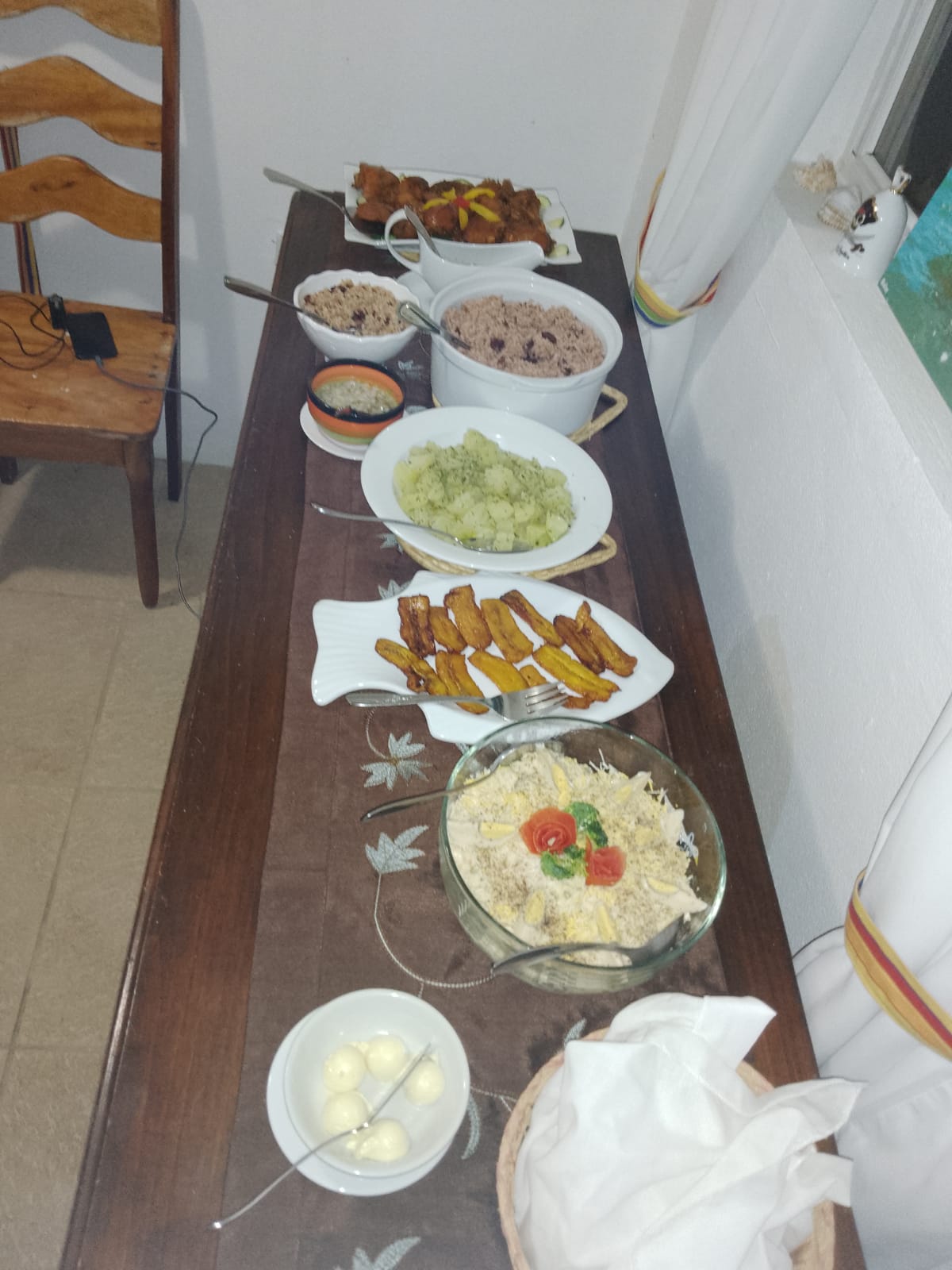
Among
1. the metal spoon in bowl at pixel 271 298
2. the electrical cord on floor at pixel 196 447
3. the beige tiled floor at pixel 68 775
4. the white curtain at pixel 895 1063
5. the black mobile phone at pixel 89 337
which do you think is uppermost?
the metal spoon in bowl at pixel 271 298

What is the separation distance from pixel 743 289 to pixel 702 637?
28.4 inches

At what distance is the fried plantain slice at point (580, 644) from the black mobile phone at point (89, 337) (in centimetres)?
129

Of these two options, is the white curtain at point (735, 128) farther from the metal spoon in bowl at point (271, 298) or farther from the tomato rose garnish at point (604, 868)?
the tomato rose garnish at point (604, 868)

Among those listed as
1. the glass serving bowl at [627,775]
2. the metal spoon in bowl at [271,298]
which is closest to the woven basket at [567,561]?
the glass serving bowl at [627,775]

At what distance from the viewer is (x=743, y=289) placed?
1.50 meters

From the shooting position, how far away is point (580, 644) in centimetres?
100

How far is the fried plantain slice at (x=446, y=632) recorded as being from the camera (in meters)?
0.98

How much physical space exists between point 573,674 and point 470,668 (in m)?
0.11

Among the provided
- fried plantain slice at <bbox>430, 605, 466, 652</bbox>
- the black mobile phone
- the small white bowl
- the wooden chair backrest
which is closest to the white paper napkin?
fried plantain slice at <bbox>430, 605, 466, 652</bbox>

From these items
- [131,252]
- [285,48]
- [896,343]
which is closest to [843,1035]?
[896,343]

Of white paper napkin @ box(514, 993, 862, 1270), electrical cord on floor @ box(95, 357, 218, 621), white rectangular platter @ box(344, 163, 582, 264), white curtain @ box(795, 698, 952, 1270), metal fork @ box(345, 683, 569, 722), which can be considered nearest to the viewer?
white paper napkin @ box(514, 993, 862, 1270)

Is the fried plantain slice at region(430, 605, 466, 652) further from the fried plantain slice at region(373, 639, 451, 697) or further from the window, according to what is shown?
the window

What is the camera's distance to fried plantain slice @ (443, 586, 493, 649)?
3.25 ft

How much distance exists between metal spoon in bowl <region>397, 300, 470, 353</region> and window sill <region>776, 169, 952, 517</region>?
1.65ft
